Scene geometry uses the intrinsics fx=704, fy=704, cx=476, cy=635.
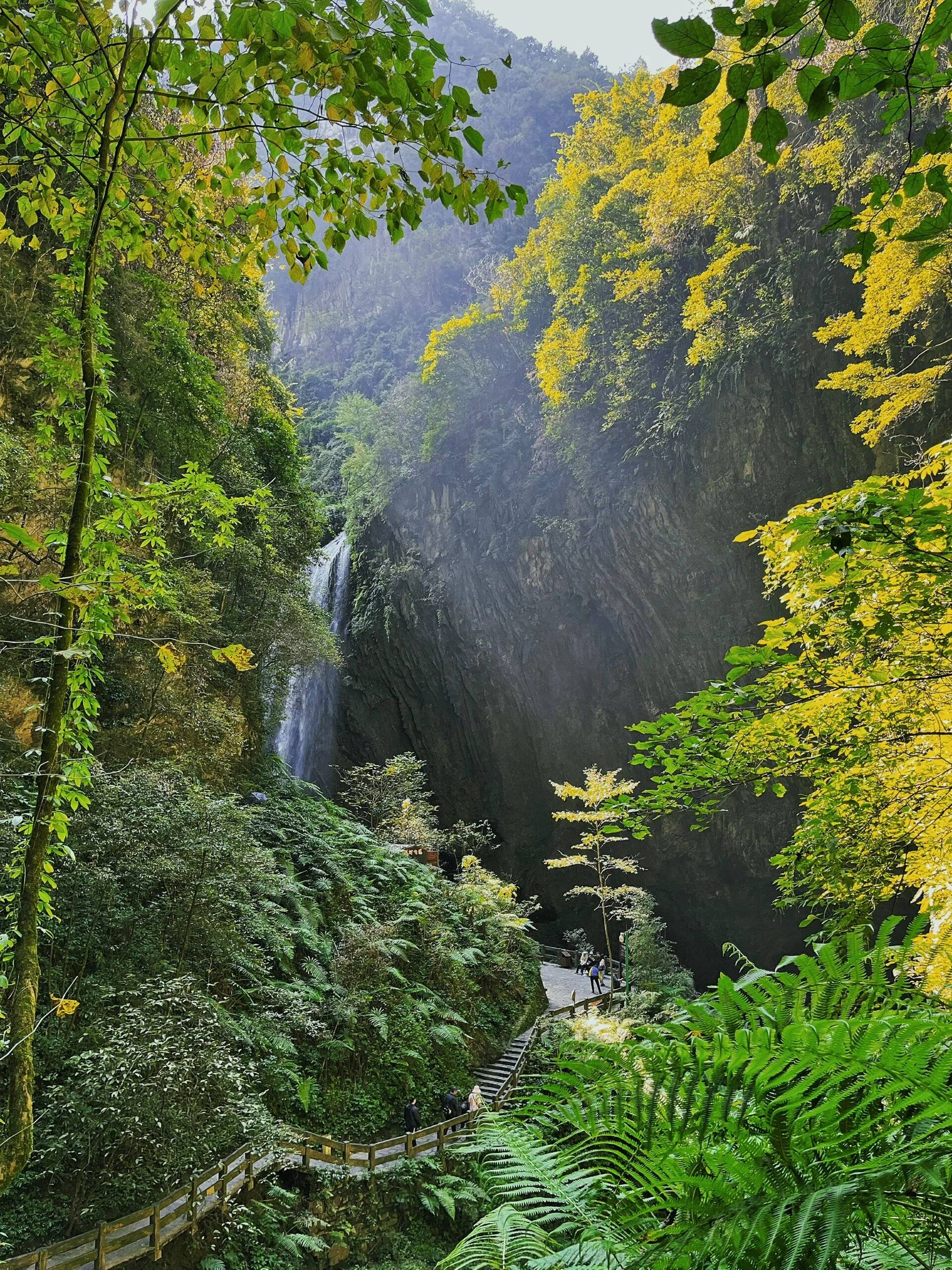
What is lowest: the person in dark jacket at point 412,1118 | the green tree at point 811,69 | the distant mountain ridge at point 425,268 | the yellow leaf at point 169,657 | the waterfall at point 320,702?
the person in dark jacket at point 412,1118

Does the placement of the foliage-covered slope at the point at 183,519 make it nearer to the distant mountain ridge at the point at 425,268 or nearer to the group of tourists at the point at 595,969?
the group of tourists at the point at 595,969

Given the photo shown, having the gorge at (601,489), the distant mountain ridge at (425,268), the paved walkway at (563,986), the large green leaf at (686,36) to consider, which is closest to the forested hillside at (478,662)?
the large green leaf at (686,36)

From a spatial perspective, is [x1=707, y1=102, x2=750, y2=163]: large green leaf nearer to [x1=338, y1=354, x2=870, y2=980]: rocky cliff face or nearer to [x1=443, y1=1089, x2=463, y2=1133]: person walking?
[x1=443, y1=1089, x2=463, y2=1133]: person walking

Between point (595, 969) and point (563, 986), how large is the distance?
1510 millimetres

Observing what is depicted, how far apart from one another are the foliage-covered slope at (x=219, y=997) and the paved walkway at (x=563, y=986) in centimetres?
226

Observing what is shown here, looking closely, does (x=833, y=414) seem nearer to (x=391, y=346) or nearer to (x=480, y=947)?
(x=480, y=947)

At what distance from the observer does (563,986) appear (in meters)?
17.9

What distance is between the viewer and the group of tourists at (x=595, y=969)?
1683 centimetres

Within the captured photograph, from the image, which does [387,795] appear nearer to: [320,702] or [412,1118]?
[320,702]

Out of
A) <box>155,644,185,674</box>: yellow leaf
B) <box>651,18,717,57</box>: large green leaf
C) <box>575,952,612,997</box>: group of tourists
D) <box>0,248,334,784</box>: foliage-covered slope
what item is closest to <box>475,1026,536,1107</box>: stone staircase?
<box>575,952,612,997</box>: group of tourists

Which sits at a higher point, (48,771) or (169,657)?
(169,657)

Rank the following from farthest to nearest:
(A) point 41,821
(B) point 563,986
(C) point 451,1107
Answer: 1. (B) point 563,986
2. (C) point 451,1107
3. (A) point 41,821

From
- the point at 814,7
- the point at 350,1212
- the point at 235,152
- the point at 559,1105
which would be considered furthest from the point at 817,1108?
the point at 350,1212

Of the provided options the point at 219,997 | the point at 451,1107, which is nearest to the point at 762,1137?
the point at 219,997
